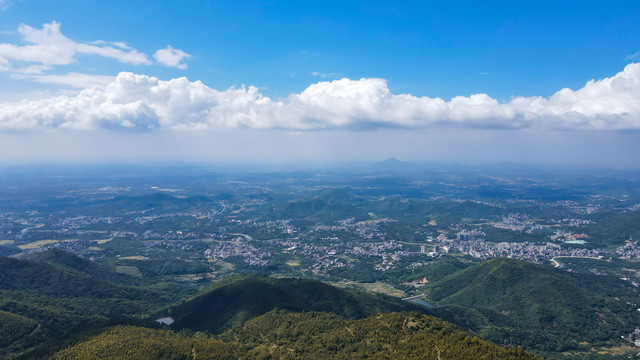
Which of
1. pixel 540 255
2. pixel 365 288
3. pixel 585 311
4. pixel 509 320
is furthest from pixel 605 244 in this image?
pixel 365 288

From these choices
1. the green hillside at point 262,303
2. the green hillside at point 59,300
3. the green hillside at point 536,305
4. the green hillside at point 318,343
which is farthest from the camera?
the green hillside at point 536,305

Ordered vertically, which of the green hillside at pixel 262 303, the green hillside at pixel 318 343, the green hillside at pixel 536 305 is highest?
the green hillside at pixel 318 343

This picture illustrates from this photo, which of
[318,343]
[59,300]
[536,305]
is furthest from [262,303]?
[536,305]

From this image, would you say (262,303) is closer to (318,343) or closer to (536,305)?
(318,343)

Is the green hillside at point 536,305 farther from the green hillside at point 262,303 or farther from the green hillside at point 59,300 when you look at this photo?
the green hillside at point 59,300

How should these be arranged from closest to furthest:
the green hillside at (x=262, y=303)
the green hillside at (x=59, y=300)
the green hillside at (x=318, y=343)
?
the green hillside at (x=318, y=343) < the green hillside at (x=59, y=300) < the green hillside at (x=262, y=303)

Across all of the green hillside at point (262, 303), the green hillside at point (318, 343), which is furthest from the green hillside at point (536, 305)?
the green hillside at point (318, 343)
